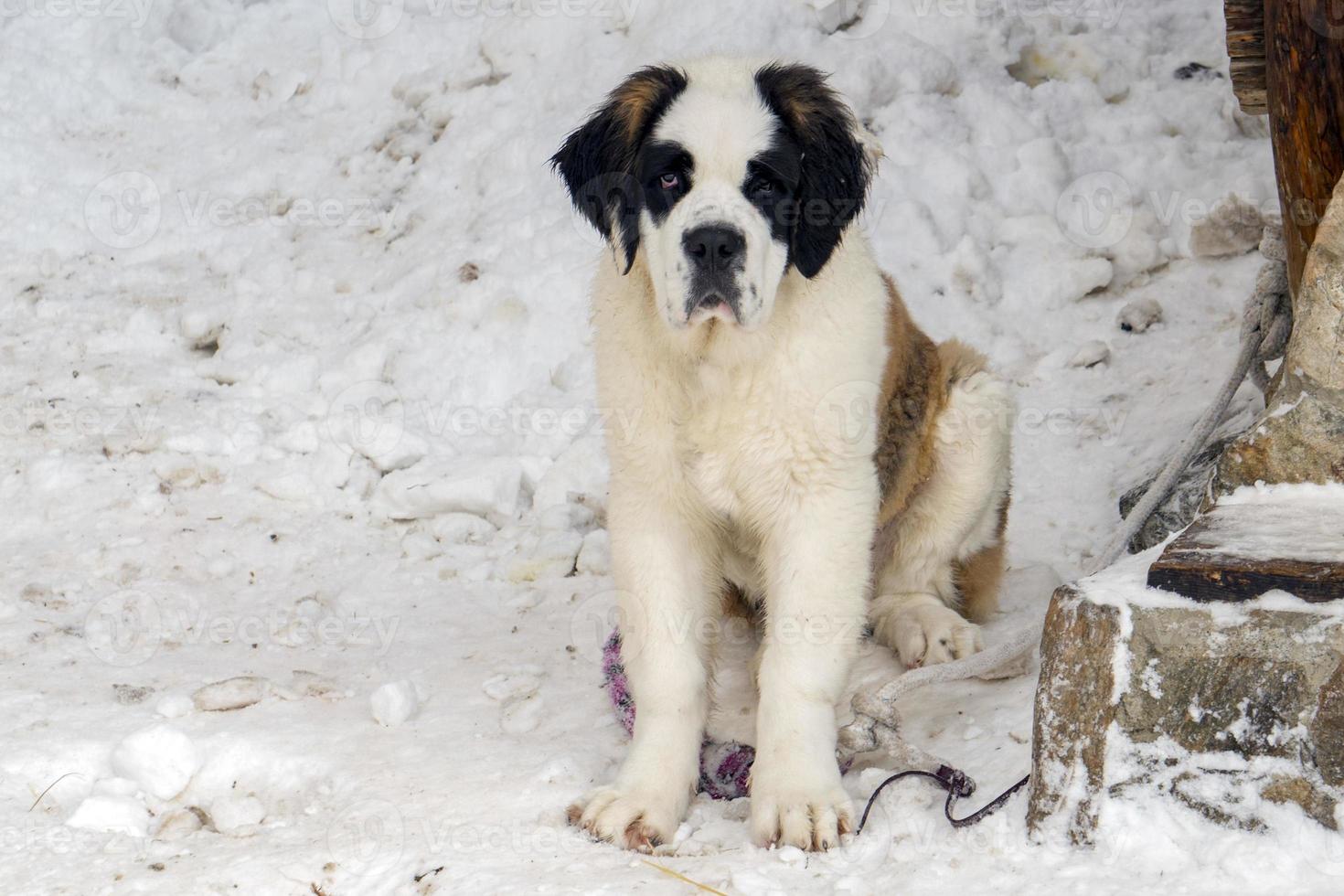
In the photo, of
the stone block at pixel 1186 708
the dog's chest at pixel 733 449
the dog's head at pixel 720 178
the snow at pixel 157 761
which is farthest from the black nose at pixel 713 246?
the snow at pixel 157 761

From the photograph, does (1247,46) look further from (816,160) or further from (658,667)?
(658,667)

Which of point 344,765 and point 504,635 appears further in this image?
point 504,635

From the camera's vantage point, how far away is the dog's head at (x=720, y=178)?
2502 millimetres

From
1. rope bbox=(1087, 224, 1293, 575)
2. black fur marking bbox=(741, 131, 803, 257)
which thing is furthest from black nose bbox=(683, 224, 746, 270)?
rope bbox=(1087, 224, 1293, 575)

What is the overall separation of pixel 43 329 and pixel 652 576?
3.60m

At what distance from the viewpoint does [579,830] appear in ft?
7.98

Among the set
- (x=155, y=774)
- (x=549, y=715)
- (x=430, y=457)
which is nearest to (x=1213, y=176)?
(x=430, y=457)

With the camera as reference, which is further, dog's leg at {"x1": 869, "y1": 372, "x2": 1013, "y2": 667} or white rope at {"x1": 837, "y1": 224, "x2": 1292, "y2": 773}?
dog's leg at {"x1": 869, "y1": 372, "x2": 1013, "y2": 667}

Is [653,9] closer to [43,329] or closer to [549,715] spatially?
[43,329]

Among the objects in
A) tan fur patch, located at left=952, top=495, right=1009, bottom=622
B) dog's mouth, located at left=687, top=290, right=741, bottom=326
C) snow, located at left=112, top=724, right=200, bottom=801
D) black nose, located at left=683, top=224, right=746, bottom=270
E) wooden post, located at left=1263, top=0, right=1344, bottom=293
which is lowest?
snow, located at left=112, top=724, right=200, bottom=801

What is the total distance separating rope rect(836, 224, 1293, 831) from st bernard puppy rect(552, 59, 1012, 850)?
8 centimetres

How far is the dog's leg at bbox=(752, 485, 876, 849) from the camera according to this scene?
96.4 inches

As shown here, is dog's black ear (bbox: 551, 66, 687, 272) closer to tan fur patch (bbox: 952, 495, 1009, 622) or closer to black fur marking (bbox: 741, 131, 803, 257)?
black fur marking (bbox: 741, 131, 803, 257)

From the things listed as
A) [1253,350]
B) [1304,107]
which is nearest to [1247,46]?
[1304,107]
